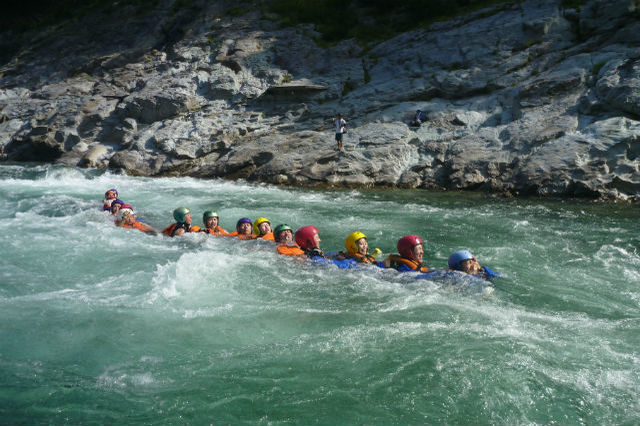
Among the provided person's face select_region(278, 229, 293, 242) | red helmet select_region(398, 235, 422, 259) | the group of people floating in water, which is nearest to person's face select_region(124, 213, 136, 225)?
the group of people floating in water

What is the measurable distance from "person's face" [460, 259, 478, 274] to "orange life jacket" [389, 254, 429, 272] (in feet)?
1.83

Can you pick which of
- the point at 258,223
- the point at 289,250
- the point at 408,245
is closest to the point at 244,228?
the point at 258,223

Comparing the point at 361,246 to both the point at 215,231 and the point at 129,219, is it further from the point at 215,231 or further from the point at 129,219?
the point at 129,219

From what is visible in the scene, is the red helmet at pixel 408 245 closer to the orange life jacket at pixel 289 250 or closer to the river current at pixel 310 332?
the river current at pixel 310 332

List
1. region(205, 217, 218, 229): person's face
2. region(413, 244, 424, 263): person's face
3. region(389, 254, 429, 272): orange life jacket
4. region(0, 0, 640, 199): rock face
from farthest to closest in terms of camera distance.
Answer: region(0, 0, 640, 199): rock face < region(205, 217, 218, 229): person's face < region(413, 244, 424, 263): person's face < region(389, 254, 429, 272): orange life jacket

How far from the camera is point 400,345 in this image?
16.4 feet

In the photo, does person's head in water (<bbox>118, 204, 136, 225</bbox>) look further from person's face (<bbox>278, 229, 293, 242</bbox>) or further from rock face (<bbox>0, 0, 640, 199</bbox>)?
rock face (<bbox>0, 0, 640, 199</bbox>)

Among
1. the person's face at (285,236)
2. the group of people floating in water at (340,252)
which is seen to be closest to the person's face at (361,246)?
the group of people floating in water at (340,252)

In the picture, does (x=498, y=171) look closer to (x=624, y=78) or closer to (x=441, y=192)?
(x=441, y=192)

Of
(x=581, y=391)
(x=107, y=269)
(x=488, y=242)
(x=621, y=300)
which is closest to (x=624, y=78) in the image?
(x=488, y=242)

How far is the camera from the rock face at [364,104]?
15.2m

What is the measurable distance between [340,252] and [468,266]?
7.19ft

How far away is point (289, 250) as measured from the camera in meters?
8.02

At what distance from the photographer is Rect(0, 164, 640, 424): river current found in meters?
4.02
